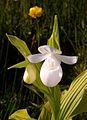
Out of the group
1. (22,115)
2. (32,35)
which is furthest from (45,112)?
(32,35)

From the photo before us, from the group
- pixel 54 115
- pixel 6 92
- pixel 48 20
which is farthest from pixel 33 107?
pixel 48 20

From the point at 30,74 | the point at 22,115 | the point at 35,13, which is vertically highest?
the point at 35,13

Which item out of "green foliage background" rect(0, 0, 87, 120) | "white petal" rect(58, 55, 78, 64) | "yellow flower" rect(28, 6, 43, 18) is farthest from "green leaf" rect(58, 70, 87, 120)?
"yellow flower" rect(28, 6, 43, 18)

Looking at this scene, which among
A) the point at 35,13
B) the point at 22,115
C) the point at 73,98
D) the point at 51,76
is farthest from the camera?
the point at 35,13

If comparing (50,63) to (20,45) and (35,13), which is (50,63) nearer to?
(20,45)

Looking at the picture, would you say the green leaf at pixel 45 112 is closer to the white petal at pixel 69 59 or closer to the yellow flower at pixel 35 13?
the white petal at pixel 69 59

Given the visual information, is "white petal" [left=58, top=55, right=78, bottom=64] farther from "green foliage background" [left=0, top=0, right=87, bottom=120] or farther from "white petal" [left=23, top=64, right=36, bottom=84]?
"green foliage background" [left=0, top=0, right=87, bottom=120]

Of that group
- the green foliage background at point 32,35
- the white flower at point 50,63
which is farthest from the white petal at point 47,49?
the green foliage background at point 32,35
